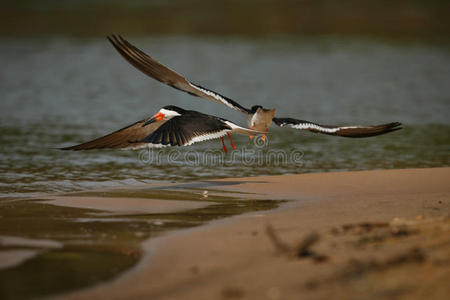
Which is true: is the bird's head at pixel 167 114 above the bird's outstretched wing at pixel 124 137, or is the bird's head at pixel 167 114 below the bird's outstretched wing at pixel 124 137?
above

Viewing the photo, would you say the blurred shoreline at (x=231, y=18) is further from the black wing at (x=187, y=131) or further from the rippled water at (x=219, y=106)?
the black wing at (x=187, y=131)

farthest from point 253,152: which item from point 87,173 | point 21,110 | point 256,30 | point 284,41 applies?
point 256,30

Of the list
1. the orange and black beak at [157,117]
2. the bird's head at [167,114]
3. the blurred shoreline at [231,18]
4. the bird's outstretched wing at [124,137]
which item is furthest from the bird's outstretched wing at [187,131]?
the blurred shoreline at [231,18]

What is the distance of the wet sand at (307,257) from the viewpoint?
4457 millimetres

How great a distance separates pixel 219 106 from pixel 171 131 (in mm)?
10570

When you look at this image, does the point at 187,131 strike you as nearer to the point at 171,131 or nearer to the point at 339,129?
the point at 171,131

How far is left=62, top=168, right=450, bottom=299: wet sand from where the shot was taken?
4.46 m

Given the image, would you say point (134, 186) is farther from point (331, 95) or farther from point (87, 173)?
point (331, 95)

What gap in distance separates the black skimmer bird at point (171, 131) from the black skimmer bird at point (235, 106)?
231 mm

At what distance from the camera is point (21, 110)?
58.6 ft

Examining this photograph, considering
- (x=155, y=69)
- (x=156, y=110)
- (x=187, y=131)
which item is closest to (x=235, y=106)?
(x=187, y=131)

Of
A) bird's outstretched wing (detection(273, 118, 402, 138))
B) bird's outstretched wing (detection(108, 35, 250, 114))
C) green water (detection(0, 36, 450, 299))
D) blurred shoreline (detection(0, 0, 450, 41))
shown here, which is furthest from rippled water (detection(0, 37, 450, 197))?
blurred shoreline (detection(0, 0, 450, 41))

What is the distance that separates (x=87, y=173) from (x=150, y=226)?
3842 mm

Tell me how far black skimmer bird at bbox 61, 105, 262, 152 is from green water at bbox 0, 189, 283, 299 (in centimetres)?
67
